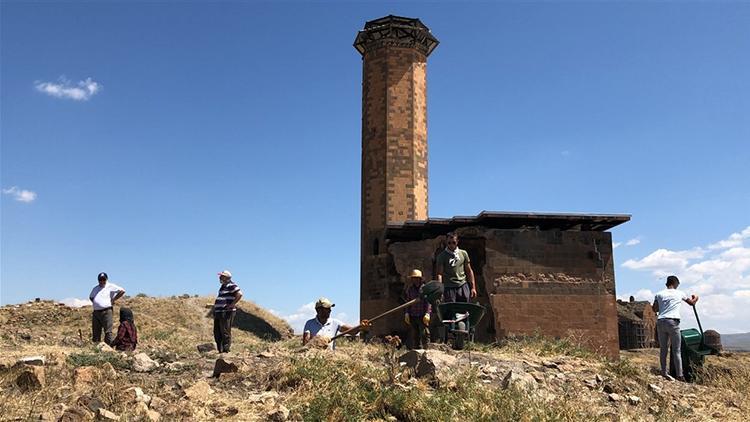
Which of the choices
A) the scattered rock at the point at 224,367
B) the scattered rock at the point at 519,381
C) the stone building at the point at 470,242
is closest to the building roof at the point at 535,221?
the stone building at the point at 470,242

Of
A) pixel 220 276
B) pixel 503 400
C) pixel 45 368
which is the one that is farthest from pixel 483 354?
pixel 45 368

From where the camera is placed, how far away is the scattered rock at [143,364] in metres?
6.42

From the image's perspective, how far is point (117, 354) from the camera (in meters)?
7.03

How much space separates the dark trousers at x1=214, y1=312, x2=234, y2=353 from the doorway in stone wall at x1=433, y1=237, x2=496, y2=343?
6.39m

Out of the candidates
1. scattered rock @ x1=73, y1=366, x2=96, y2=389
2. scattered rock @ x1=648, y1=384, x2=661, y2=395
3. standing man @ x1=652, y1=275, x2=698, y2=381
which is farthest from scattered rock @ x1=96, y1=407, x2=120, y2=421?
standing man @ x1=652, y1=275, x2=698, y2=381

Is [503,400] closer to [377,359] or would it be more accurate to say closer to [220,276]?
[377,359]

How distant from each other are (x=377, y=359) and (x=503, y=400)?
2.29m

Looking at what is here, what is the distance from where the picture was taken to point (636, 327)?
2759cm

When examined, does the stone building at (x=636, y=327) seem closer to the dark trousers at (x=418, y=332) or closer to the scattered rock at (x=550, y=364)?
the dark trousers at (x=418, y=332)

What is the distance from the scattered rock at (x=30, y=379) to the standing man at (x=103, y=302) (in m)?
4.95

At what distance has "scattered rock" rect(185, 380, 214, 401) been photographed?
523 centimetres

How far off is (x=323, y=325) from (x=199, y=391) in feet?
8.65

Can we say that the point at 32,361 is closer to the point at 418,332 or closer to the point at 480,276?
the point at 418,332

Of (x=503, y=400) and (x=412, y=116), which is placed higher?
(x=412, y=116)
